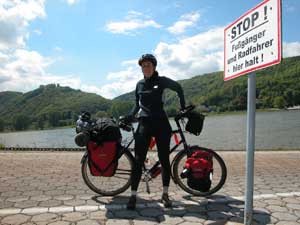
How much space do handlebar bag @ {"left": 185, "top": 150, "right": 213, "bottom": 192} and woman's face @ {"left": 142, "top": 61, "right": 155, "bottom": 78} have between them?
1317mm

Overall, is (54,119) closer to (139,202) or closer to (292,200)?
(139,202)

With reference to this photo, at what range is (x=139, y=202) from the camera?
4344 mm

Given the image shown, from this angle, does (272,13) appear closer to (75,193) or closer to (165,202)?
(165,202)

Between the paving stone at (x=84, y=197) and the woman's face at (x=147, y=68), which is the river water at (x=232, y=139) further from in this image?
the woman's face at (x=147, y=68)

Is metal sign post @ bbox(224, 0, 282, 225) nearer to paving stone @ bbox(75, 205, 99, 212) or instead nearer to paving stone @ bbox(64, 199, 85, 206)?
paving stone @ bbox(75, 205, 99, 212)

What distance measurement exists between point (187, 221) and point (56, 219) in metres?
1.53

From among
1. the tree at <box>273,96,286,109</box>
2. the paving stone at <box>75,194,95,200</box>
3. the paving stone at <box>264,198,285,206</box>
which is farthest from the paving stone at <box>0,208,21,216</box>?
the tree at <box>273,96,286,109</box>

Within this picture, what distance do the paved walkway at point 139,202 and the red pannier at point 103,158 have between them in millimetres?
393

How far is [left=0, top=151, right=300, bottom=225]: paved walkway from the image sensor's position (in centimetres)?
365

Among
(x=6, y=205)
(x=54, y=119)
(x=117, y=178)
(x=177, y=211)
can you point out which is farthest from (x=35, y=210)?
(x=54, y=119)

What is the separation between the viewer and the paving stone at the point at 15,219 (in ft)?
11.6

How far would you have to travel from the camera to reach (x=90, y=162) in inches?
179

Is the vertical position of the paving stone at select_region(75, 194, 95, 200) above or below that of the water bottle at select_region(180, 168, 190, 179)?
below

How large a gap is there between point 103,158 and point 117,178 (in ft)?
1.53
